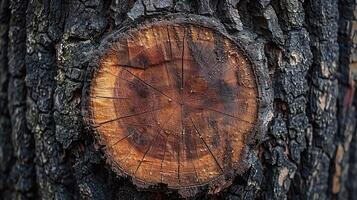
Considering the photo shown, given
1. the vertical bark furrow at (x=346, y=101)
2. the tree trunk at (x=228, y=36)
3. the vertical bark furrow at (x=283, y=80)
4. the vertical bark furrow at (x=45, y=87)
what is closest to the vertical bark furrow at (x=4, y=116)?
the tree trunk at (x=228, y=36)

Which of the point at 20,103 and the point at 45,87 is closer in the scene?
the point at 45,87

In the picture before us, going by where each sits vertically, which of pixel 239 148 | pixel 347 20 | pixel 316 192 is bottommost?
pixel 316 192

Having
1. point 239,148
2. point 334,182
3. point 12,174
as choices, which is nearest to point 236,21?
point 239,148

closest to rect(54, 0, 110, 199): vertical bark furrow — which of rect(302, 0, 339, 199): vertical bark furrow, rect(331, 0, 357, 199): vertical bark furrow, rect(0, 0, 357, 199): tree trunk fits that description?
rect(0, 0, 357, 199): tree trunk

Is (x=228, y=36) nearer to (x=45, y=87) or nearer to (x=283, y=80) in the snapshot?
(x=283, y=80)

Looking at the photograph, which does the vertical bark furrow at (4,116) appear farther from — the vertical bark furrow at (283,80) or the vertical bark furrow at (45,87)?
the vertical bark furrow at (283,80)

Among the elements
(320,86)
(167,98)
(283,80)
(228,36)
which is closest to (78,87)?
(167,98)

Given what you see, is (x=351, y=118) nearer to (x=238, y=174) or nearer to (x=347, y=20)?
(x=347, y=20)
